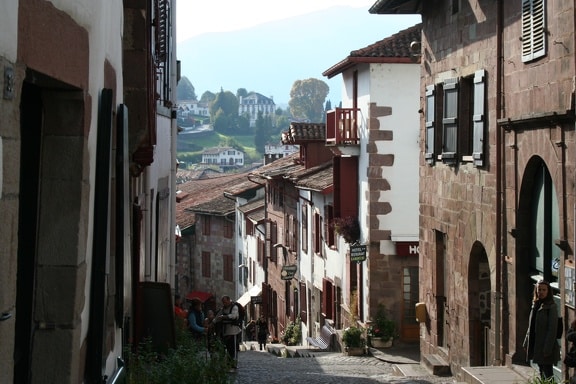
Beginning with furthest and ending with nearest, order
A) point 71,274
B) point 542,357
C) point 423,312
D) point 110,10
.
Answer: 1. point 423,312
2. point 542,357
3. point 110,10
4. point 71,274

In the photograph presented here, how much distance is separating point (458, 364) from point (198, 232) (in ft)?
135

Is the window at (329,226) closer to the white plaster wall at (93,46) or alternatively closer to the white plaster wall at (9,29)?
the white plaster wall at (93,46)

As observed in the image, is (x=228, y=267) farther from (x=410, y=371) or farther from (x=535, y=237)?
(x=535, y=237)

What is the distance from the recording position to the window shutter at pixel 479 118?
14914 mm

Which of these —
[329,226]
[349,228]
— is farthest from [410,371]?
[329,226]

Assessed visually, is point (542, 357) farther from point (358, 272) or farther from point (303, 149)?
point (303, 149)

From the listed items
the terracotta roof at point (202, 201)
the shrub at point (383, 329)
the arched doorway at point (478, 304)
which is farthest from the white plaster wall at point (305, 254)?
the arched doorway at point (478, 304)

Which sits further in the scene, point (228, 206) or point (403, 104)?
point (228, 206)

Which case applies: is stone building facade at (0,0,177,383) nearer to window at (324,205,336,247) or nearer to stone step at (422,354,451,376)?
stone step at (422,354,451,376)

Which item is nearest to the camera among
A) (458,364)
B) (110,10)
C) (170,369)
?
(110,10)

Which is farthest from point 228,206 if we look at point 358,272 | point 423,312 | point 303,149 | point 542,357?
point 542,357

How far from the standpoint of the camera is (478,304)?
16.1m

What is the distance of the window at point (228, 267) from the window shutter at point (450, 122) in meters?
38.2

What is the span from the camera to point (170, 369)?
27.8 feet
